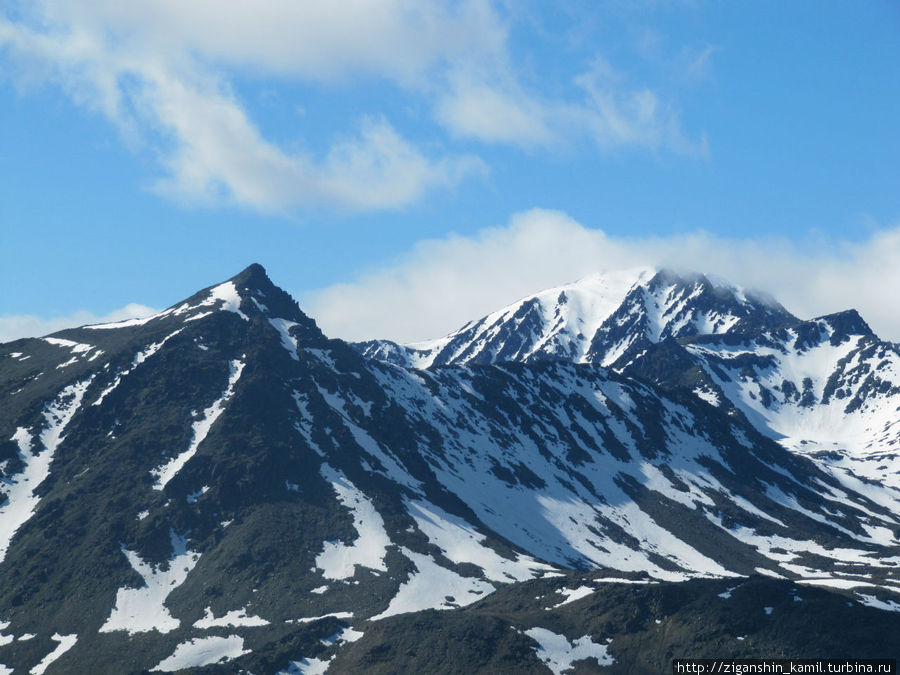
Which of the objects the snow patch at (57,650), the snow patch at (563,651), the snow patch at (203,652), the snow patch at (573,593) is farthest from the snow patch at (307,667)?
the snow patch at (57,650)

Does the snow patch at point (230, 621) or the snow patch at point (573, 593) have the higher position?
the snow patch at point (230, 621)

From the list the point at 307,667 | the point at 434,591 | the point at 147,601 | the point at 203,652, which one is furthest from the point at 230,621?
the point at 434,591

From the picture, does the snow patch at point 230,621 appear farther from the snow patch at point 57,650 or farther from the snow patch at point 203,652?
the snow patch at point 57,650

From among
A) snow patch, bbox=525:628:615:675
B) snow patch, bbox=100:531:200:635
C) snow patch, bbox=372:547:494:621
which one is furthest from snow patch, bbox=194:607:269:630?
snow patch, bbox=525:628:615:675

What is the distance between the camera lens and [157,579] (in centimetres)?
19362

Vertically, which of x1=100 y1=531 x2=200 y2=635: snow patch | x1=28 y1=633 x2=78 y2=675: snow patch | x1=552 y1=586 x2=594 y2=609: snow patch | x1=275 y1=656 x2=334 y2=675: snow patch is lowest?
x1=275 y1=656 x2=334 y2=675: snow patch

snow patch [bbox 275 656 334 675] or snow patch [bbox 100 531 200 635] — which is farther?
snow patch [bbox 100 531 200 635]

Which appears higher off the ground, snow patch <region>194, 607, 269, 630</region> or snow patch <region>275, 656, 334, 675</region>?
snow patch <region>194, 607, 269, 630</region>

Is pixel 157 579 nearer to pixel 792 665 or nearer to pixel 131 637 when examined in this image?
pixel 131 637

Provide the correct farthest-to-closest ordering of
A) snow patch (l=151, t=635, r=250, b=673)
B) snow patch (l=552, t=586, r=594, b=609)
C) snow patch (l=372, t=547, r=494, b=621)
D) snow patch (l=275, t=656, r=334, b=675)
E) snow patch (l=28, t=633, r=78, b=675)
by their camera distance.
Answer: snow patch (l=372, t=547, r=494, b=621)
snow patch (l=552, t=586, r=594, b=609)
snow patch (l=28, t=633, r=78, b=675)
snow patch (l=151, t=635, r=250, b=673)
snow patch (l=275, t=656, r=334, b=675)

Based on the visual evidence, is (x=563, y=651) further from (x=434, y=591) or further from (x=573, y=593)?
(x=434, y=591)

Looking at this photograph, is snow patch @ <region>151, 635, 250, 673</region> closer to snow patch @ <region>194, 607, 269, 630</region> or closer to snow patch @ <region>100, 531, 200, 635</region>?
snow patch @ <region>194, 607, 269, 630</region>

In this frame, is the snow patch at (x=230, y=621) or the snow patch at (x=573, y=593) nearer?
the snow patch at (x=573, y=593)

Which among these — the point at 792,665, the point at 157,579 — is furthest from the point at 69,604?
the point at 792,665
